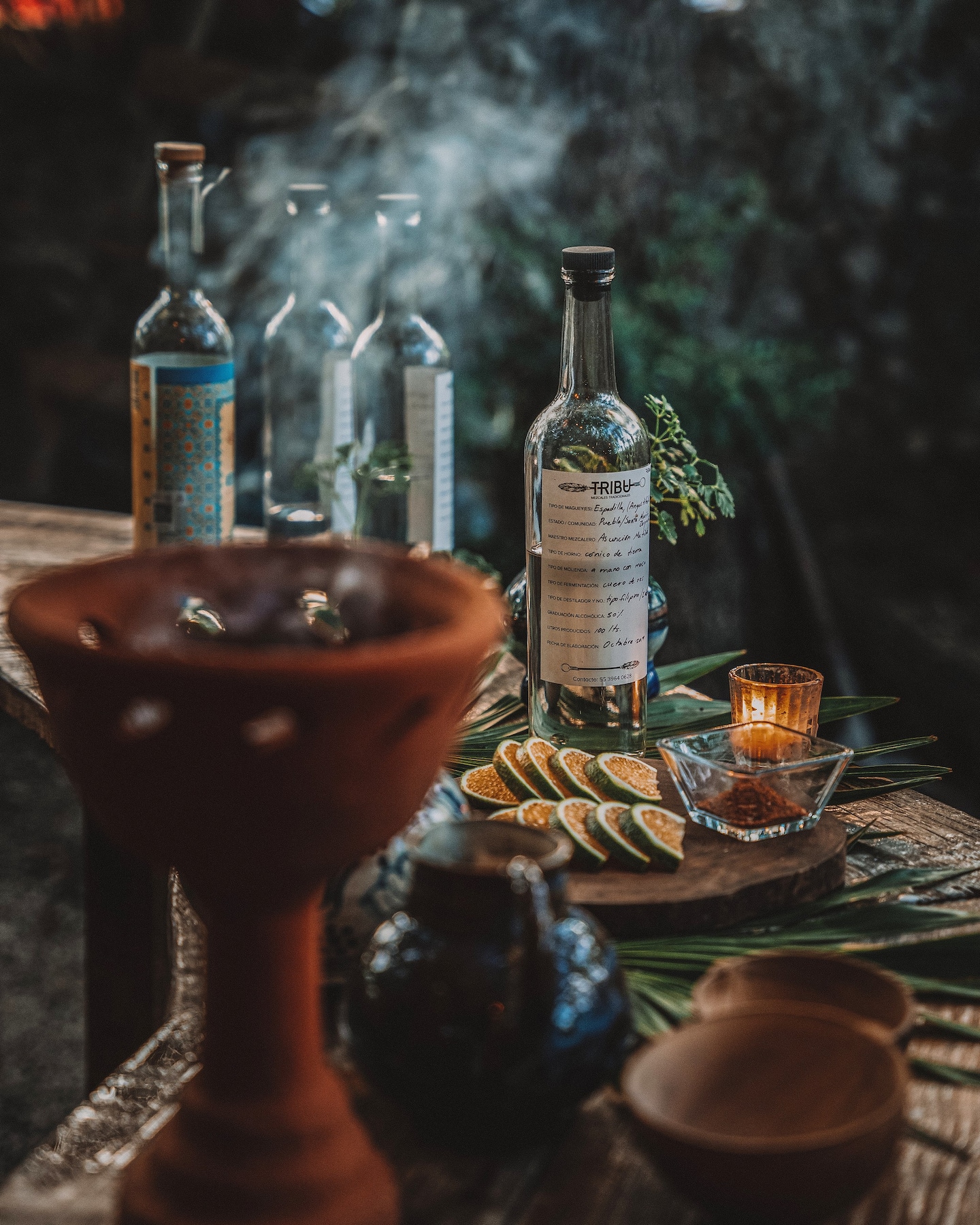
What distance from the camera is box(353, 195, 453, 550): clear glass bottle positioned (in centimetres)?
145

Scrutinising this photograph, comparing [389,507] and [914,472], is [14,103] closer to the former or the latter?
[389,507]

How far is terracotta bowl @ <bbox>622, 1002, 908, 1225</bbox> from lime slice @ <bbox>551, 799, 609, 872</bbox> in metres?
0.26

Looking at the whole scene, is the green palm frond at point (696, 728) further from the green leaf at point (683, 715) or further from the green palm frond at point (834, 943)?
the green palm frond at point (834, 943)

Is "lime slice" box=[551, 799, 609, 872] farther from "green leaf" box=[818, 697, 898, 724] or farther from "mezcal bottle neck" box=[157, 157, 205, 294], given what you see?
"mezcal bottle neck" box=[157, 157, 205, 294]

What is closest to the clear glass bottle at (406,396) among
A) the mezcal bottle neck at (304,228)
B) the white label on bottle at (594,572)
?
the mezcal bottle neck at (304,228)

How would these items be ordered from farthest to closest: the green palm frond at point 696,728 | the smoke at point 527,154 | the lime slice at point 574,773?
the smoke at point 527,154
the green palm frond at point 696,728
the lime slice at point 574,773

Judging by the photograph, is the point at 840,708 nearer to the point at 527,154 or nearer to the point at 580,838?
the point at 580,838

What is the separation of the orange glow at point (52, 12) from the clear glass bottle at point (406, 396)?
1.93 meters

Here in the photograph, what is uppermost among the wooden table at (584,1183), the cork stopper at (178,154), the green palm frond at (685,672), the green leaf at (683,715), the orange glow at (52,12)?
the orange glow at (52,12)

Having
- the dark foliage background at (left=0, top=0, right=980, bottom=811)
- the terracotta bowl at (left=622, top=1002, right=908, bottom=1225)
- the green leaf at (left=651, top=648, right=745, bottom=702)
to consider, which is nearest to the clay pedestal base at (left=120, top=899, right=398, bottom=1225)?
the terracotta bowl at (left=622, top=1002, right=908, bottom=1225)

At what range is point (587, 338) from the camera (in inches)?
40.2

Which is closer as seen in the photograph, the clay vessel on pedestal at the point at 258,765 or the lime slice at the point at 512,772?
the clay vessel on pedestal at the point at 258,765

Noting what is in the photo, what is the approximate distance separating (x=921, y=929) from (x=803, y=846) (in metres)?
0.11

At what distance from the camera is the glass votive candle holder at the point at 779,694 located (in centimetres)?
105
